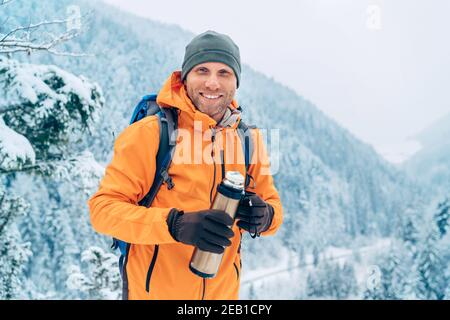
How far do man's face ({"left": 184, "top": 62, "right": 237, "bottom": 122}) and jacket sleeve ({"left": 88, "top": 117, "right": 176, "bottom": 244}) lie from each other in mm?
333

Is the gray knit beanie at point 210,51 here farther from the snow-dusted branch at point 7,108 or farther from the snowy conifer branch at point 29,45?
the snow-dusted branch at point 7,108

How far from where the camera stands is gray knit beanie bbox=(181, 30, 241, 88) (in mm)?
2561

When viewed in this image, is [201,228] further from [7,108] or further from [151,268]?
[7,108]

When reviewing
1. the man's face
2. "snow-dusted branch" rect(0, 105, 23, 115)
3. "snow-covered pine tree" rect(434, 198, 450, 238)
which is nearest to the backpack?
the man's face

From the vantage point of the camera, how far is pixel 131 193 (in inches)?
88.8

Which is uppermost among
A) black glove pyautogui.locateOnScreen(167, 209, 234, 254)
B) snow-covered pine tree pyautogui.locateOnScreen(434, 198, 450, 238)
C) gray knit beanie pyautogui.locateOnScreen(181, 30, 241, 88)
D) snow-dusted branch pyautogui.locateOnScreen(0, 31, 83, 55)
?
snow-covered pine tree pyautogui.locateOnScreen(434, 198, 450, 238)

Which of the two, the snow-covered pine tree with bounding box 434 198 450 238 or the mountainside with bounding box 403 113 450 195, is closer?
the snow-covered pine tree with bounding box 434 198 450 238

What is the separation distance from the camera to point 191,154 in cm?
240

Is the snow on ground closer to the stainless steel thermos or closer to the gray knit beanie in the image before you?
the stainless steel thermos

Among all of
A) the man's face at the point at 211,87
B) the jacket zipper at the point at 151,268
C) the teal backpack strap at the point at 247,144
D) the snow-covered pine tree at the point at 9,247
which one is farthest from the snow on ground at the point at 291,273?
the man's face at the point at 211,87

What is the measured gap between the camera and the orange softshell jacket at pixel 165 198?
2.15 metres

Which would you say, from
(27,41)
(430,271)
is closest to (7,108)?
(27,41)

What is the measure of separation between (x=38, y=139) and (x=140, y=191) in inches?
231
